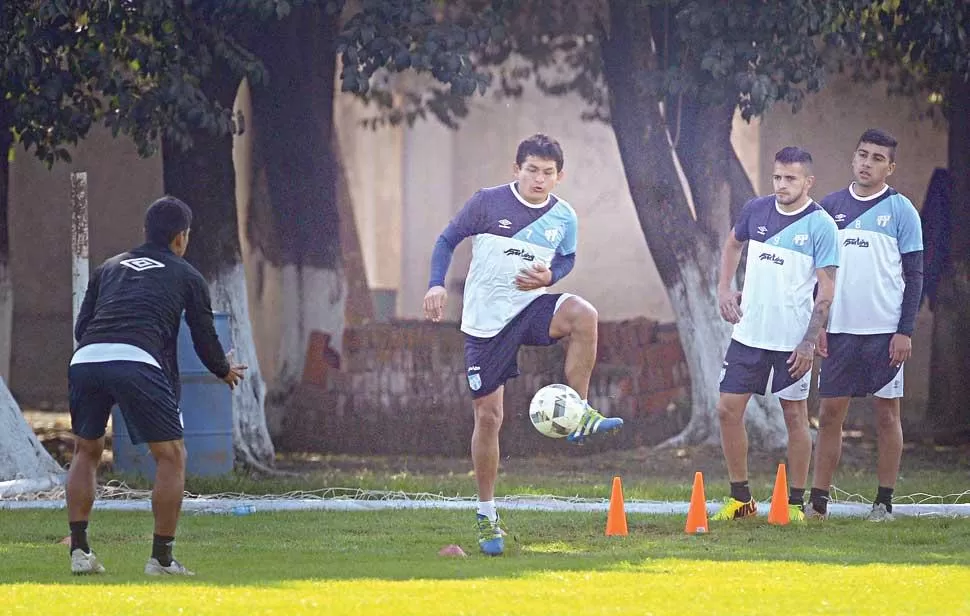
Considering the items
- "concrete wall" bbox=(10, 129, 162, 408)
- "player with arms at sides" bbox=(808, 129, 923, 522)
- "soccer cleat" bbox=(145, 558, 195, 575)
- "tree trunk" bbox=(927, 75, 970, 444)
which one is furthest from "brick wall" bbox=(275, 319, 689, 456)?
"soccer cleat" bbox=(145, 558, 195, 575)

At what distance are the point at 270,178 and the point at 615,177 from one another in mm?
10924

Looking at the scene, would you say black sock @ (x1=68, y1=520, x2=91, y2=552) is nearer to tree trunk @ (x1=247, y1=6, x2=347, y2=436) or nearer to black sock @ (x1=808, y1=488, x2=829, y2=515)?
black sock @ (x1=808, y1=488, x2=829, y2=515)

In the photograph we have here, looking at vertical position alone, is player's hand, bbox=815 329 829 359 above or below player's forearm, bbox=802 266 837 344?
below

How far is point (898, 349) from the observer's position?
1017 cm

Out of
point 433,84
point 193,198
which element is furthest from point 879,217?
point 433,84

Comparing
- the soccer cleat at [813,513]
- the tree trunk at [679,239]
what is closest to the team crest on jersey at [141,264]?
the soccer cleat at [813,513]

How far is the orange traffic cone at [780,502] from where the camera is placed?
10008mm

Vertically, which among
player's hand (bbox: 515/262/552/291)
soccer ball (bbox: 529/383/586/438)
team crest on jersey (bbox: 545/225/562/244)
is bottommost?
soccer ball (bbox: 529/383/586/438)

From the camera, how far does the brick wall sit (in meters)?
17.7

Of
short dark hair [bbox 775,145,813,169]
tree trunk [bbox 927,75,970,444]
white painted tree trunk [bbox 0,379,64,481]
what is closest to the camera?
short dark hair [bbox 775,145,813,169]

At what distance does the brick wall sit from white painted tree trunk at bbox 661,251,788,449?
0.98m

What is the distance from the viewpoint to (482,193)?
30.2ft

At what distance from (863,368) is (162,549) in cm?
454

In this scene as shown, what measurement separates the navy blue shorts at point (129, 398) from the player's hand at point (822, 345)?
13.6 ft
